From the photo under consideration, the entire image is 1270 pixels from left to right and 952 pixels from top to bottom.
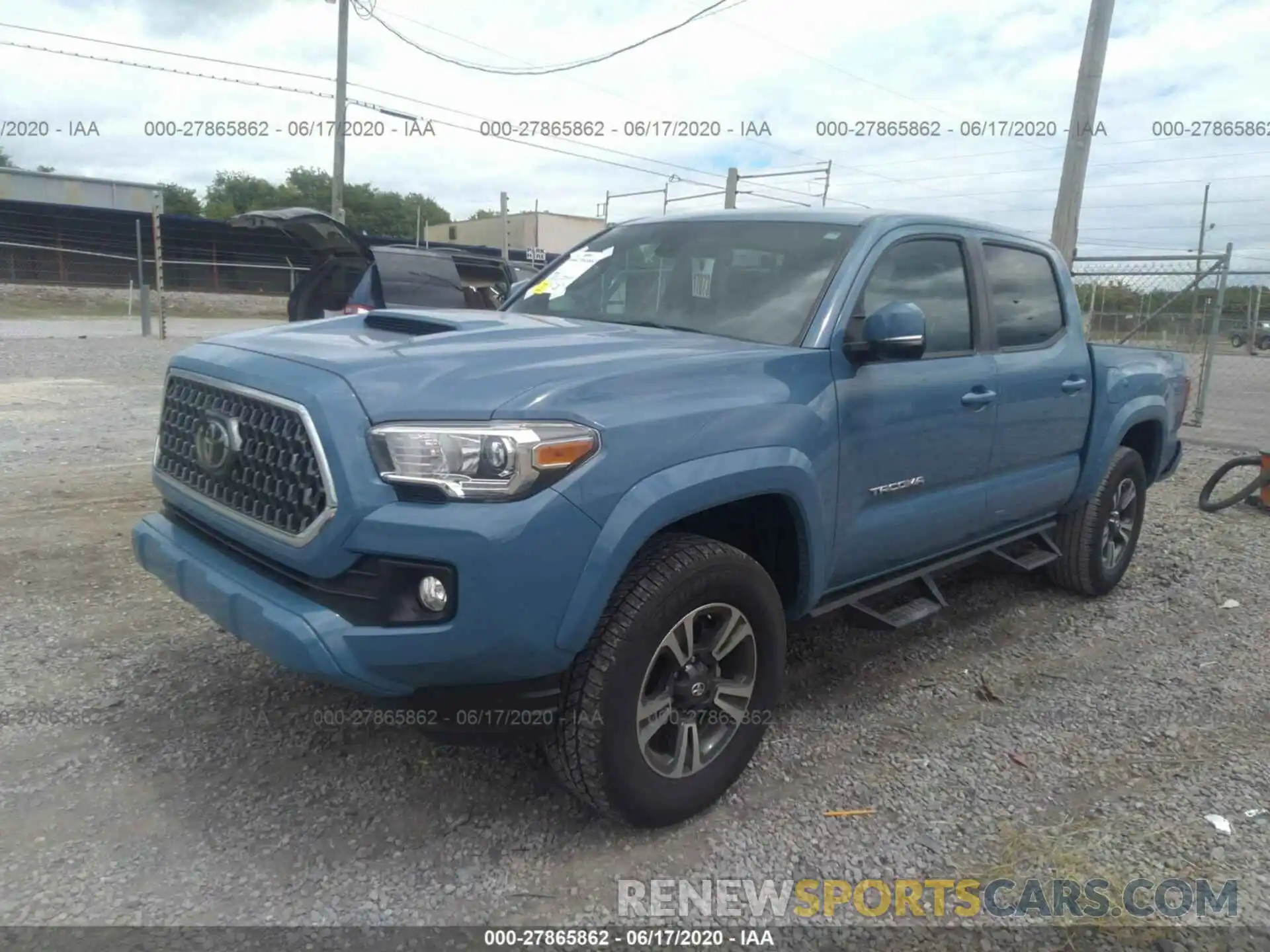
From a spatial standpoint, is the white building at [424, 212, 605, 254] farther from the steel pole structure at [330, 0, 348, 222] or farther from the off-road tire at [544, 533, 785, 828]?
the off-road tire at [544, 533, 785, 828]

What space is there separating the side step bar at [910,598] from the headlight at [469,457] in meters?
1.40

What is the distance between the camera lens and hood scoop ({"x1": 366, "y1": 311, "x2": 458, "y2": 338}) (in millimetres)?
3182

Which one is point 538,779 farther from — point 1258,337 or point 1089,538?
point 1258,337

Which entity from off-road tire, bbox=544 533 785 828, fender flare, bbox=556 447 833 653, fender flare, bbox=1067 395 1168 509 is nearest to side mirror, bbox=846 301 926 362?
fender flare, bbox=556 447 833 653

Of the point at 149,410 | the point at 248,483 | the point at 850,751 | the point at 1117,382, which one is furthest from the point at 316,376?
the point at 149,410

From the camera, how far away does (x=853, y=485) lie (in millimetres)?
3336

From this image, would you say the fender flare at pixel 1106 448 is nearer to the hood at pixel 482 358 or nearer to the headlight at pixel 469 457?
the hood at pixel 482 358

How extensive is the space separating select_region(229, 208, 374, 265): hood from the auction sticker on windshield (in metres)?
4.94

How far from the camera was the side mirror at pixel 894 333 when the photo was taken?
318 cm

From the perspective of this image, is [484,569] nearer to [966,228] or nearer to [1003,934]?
[1003,934]

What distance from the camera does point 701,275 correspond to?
12.4 ft

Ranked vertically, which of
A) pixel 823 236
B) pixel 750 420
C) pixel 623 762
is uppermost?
pixel 823 236

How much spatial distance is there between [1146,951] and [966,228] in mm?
2872

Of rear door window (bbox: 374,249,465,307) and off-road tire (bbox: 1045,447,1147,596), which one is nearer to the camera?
off-road tire (bbox: 1045,447,1147,596)
